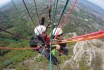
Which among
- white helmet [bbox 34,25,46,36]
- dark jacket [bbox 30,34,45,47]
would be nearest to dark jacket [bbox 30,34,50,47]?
dark jacket [bbox 30,34,45,47]

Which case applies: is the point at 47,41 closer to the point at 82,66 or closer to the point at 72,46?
the point at 82,66

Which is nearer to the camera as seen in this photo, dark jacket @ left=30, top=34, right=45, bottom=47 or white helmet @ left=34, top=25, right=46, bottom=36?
white helmet @ left=34, top=25, right=46, bottom=36

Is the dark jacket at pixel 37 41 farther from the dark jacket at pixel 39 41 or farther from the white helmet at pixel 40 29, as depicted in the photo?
the white helmet at pixel 40 29

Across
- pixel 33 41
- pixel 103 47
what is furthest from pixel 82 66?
pixel 33 41

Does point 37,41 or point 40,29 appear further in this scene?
point 37,41

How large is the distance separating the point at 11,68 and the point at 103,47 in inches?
1526

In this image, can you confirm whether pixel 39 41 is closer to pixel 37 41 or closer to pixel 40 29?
pixel 37 41

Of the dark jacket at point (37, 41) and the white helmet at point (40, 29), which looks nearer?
the white helmet at point (40, 29)

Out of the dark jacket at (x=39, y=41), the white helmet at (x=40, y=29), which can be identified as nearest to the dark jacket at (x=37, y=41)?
the dark jacket at (x=39, y=41)

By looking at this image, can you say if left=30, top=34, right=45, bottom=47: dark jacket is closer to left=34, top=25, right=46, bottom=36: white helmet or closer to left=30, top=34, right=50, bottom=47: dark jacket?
left=30, top=34, right=50, bottom=47: dark jacket

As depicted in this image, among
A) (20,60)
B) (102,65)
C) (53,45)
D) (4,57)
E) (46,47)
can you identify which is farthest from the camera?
(4,57)

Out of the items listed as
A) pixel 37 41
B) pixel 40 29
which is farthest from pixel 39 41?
pixel 40 29

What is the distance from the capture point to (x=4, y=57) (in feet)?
279

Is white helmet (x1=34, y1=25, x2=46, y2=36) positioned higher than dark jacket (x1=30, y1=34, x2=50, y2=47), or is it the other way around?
white helmet (x1=34, y1=25, x2=46, y2=36)
